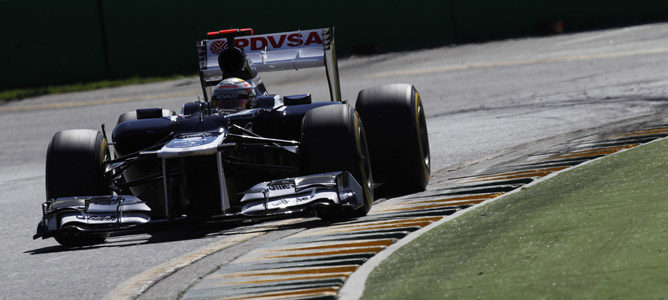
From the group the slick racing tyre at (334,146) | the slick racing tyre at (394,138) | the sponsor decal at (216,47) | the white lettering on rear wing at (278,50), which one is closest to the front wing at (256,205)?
the slick racing tyre at (334,146)

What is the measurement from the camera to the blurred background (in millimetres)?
28016

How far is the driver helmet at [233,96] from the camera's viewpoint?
34.2 feet

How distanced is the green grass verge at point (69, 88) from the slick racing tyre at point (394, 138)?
700 inches

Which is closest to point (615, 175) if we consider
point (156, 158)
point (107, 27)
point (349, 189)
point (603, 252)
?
point (349, 189)

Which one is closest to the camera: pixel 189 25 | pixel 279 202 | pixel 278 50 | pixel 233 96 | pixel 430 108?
pixel 279 202

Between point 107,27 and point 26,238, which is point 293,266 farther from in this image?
point 107,27

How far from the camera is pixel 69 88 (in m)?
27.4

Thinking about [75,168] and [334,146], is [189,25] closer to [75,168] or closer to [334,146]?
[75,168]

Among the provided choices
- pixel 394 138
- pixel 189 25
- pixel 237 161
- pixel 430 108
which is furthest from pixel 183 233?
pixel 189 25

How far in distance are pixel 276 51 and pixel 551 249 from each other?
5.42m

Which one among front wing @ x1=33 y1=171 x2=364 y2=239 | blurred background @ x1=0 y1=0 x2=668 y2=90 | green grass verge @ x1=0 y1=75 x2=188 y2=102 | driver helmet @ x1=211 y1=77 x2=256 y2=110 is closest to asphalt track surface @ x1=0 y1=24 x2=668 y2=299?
front wing @ x1=33 y1=171 x2=364 y2=239

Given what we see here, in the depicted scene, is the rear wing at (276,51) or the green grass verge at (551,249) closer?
the green grass verge at (551,249)

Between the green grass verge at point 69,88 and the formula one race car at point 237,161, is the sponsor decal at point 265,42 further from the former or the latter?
the green grass verge at point 69,88

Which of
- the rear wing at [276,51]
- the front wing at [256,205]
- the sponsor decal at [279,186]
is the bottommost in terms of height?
the front wing at [256,205]
